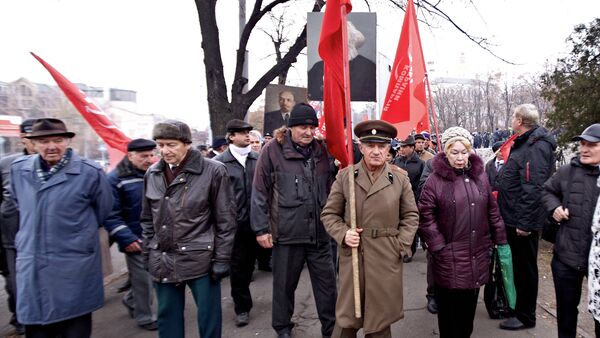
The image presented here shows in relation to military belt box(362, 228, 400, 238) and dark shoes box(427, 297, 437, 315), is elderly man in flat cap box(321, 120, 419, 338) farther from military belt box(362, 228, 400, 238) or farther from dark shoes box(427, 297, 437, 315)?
dark shoes box(427, 297, 437, 315)

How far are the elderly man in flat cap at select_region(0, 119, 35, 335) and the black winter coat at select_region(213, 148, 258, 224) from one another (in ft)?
6.34

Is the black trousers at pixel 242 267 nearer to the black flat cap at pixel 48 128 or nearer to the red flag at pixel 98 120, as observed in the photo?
the red flag at pixel 98 120

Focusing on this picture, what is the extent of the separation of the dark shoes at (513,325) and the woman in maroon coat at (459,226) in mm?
A: 1016

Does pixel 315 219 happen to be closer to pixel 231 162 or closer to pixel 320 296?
pixel 320 296

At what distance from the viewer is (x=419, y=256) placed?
7.28 meters


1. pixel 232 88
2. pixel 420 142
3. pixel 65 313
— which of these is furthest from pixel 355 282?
pixel 232 88

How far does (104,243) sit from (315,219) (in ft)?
6.83

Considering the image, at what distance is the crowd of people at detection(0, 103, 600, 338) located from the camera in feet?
9.47

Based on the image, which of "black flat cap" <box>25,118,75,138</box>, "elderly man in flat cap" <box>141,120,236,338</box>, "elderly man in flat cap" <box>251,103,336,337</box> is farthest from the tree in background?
"black flat cap" <box>25,118,75,138</box>

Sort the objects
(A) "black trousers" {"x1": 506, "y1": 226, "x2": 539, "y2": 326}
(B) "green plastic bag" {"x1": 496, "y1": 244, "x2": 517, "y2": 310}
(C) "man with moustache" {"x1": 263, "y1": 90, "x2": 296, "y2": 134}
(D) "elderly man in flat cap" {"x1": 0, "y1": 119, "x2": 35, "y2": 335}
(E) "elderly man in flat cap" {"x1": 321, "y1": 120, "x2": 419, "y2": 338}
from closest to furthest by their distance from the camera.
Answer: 1. (E) "elderly man in flat cap" {"x1": 321, "y1": 120, "x2": 419, "y2": 338}
2. (B) "green plastic bag" {"x1": 496, "y1": 244, "x2": 517, "y2": 310}
3. (D) "elderly man in flat cap" {"x1": 0, "y1": 119, "x2": 35, "y2": 335}
4. (A) "black trousers" {"x1": 506, "y1": 226, "x2": 539, "y2": 326}
5. (C) "man with moustache" {"x1": 263, "y1": 90, "x2": 296, "y2": 134}

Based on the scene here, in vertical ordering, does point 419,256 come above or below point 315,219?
below

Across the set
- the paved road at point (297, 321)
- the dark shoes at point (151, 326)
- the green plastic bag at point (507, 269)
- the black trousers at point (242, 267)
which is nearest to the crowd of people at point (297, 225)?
the green plastic bag at point (507, 269)

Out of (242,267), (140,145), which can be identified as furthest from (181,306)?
(140,145)

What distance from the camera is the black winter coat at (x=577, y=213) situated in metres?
3.16
